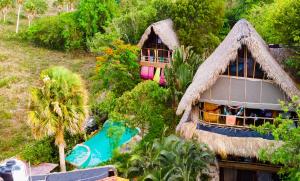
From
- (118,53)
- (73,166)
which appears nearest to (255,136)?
(73,166)

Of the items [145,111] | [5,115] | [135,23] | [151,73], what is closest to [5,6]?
[135,23]

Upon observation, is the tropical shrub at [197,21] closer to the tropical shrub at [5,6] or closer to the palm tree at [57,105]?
the palm tree at [57,105]

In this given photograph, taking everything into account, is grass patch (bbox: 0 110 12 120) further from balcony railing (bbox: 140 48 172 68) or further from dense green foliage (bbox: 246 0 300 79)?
dense green foliage (bbox: 246 0 300 79)

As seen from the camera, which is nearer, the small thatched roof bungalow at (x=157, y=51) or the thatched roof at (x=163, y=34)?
the thatched roof at (x=163, y=34)

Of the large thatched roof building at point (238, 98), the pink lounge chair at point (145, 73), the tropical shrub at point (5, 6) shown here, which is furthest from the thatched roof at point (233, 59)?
the tropical shrub at point (5, 6)

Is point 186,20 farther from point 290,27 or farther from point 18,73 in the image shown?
point 18,73
